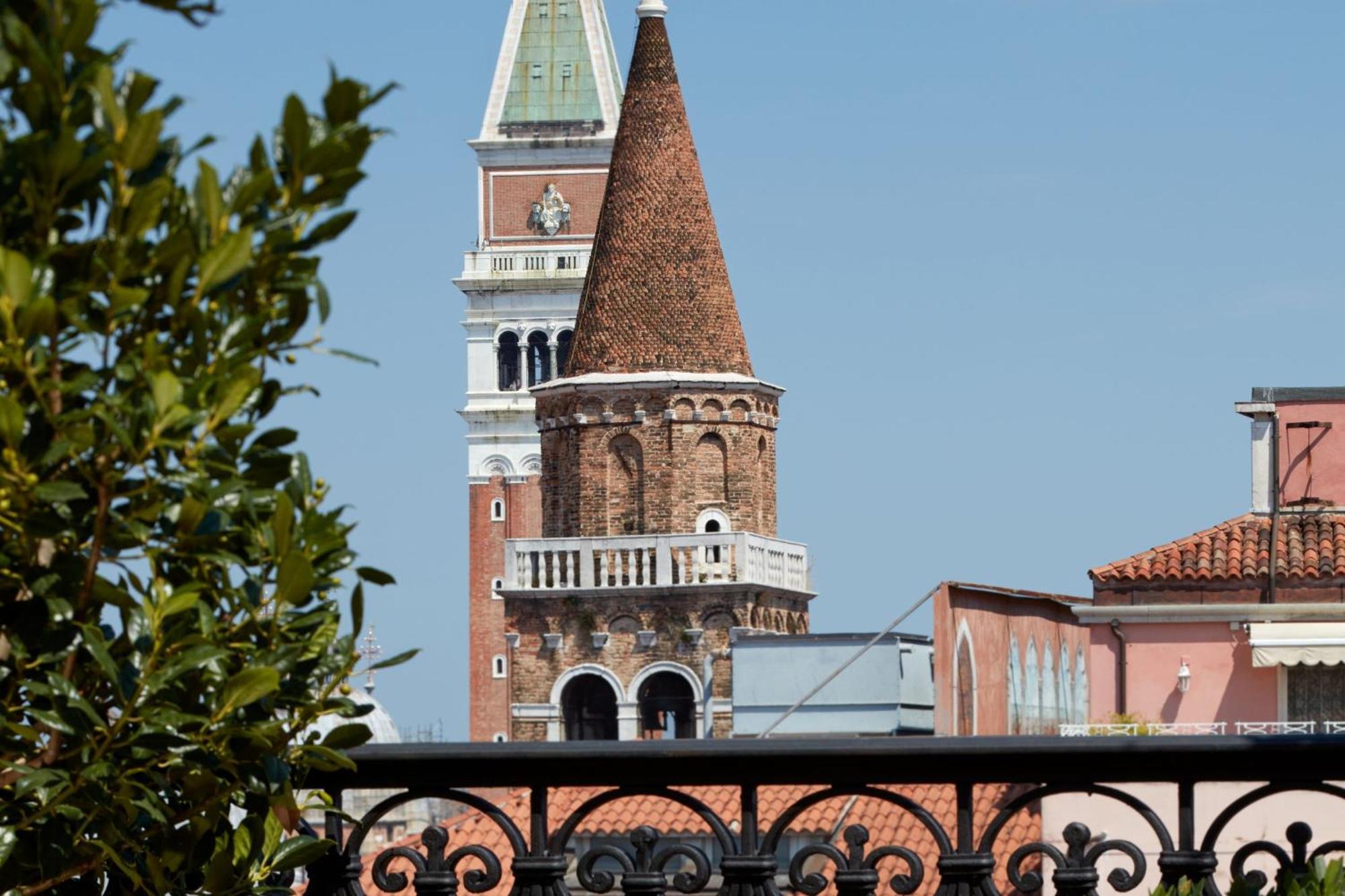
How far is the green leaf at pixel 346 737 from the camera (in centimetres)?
256

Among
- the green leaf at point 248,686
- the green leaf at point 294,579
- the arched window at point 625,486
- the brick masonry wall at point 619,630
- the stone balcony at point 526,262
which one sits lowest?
the green leaf at point 248,686

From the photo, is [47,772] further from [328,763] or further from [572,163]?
[572,163]

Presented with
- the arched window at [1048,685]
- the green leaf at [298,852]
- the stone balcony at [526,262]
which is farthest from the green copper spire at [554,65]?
the green leaf at [298,852]

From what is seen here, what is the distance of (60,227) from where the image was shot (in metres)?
2.27

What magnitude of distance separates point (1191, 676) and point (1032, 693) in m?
9.88

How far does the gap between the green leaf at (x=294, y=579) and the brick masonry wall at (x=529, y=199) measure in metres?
65.4

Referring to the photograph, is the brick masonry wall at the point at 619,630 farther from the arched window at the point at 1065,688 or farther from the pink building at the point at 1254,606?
the arched window at the point at 1065,688

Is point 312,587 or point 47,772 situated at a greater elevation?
point 312,587

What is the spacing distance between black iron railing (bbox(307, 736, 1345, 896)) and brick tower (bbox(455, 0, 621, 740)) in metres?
61.5

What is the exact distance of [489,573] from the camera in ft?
215

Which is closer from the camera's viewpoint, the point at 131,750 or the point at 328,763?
the point at 131,750

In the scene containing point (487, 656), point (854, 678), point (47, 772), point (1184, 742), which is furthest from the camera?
point (487, 656)

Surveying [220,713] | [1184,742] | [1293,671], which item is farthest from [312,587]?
[1293,671]

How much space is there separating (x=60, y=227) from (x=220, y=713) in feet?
1.62
